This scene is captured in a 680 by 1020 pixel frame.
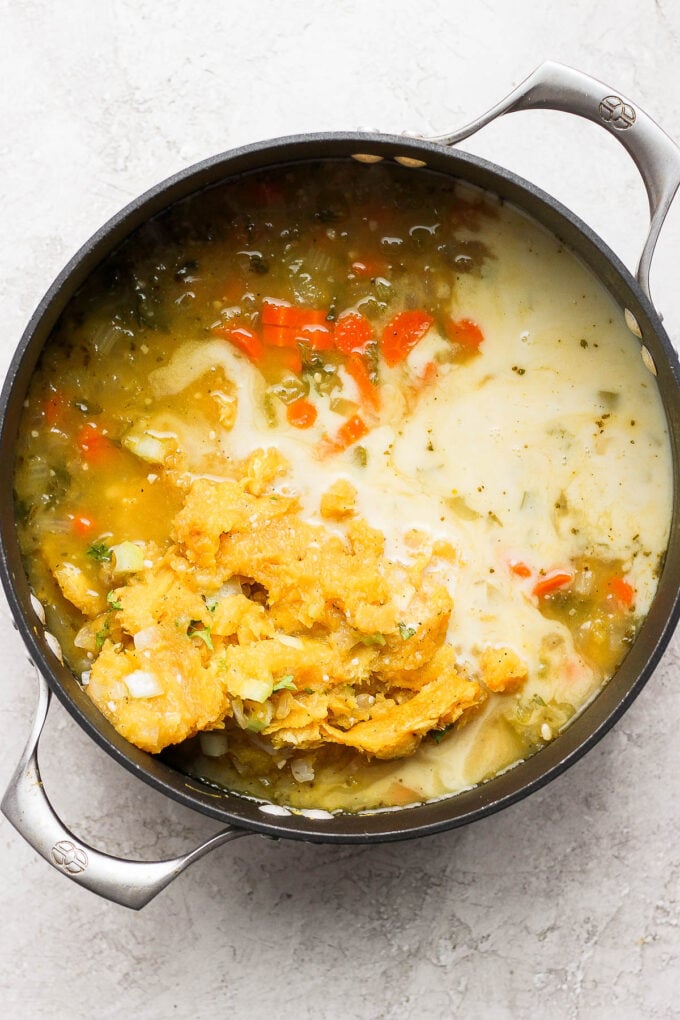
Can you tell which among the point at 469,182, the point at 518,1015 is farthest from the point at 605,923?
the point at 469,182

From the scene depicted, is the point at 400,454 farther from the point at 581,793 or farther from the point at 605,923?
the point at 605,923

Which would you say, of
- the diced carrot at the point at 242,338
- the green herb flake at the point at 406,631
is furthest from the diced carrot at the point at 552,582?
the diced carrot at the point at 242,338

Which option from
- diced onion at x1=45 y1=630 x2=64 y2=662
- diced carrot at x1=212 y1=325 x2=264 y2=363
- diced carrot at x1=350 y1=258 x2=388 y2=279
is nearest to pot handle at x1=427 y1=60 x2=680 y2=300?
diced carrot at x1=350 y1=258 x2=388 y2=279

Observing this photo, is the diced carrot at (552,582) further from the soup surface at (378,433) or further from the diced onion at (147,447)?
the diced onion at (147,447)

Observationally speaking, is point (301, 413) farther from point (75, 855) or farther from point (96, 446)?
point (75, 855)

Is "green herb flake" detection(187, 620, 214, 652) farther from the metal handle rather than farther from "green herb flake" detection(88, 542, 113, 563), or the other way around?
the metal handle

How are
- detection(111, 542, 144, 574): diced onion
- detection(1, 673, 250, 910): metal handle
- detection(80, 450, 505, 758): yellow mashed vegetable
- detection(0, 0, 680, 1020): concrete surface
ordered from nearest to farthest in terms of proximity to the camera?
detection(1, 673, 250, 910): metal handle, detection(80, 450, 505, 758): yellow mashed vegetable, detection(111, 542, 144, 574): diced onion, detection(0, 0, 680, 1020): concrete surface

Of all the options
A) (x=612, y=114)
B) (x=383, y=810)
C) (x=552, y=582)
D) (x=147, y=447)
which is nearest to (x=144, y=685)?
(x=147, y=447)
